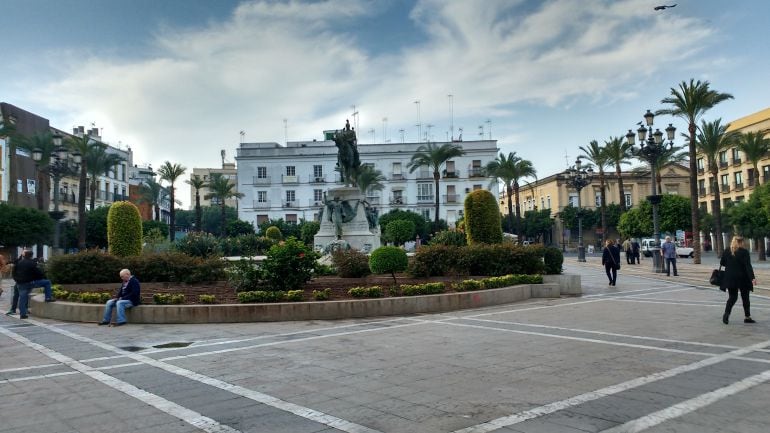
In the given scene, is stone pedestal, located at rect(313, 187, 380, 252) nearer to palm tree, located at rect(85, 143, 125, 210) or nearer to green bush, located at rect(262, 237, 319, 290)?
green bush, located at rect(262, 237, 319, 290)

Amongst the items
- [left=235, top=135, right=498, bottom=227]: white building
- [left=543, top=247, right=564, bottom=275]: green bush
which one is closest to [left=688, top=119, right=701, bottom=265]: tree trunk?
[left=543, top=247, right=564, bottom=275]: green bush

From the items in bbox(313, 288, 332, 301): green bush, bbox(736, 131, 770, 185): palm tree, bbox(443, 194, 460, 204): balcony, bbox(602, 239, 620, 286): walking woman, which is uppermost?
bbox(736, 131, 770, 185): palm tree

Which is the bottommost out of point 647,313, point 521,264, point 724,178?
point 647,313

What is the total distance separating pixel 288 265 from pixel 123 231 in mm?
10125

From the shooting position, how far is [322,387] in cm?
631

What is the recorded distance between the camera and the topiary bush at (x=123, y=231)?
20.5 meters

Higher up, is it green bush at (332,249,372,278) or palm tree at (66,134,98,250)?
palm tree at (66,134,98,250)

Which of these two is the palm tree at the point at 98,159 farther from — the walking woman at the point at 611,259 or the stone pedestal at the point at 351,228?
the walking woman at the point at 611,259

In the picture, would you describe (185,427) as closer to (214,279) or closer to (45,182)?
(214,279)

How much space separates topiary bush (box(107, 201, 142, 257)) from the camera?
807 inches

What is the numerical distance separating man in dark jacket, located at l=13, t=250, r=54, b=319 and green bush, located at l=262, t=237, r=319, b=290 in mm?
5150

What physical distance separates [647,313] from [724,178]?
61.5 meters

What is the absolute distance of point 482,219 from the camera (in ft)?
65.5

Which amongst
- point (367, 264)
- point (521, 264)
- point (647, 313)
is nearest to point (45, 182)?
point (367, 264)
